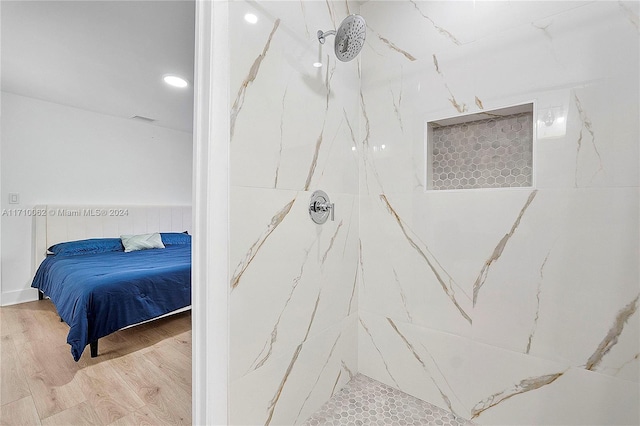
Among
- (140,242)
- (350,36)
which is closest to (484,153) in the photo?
(350,36)

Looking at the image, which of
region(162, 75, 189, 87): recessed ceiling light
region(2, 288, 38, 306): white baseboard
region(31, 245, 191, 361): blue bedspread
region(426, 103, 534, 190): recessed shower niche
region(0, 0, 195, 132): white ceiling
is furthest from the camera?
region(2, 288, 38, 306): white baseboard

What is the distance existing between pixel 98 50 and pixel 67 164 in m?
2.12

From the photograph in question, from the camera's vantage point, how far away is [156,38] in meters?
2.16

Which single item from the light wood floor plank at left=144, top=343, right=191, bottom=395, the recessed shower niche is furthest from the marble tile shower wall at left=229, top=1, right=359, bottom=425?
the light wood floor plank at left=144, top=343, right=191, bottom=395

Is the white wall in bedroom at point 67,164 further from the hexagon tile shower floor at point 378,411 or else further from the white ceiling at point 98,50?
the hexagon tile shower floor at point 378,411

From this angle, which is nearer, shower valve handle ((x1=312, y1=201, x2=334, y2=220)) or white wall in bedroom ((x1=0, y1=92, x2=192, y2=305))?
shower valve handle ((x1=312, y1=201, x2=334, y2=220))

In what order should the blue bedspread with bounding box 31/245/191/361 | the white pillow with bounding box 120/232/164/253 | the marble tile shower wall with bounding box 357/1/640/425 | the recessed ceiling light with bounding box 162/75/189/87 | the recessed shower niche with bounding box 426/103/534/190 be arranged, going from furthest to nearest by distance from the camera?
the white pillow with bounding box 120/232/164/253, the recessed ceiling light with bounding box 162/75/189/87, the blue bedspread with bounding box 31/245/191/361, the recessed shower niche with bounding box 426/103/534/190, the marble tile shower wall with bounding box 357/1/640/425

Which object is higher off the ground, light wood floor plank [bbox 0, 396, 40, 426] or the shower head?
the shower head

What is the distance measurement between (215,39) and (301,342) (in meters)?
1.13

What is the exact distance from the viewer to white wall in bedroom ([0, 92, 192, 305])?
331cm

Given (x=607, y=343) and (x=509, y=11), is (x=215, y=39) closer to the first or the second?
(x=509, y=11)

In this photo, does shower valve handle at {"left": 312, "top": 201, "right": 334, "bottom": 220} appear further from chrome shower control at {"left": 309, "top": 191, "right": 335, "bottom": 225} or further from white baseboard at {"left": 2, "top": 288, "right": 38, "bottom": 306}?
white baseboard at {"left": 2, "top": 288, "right": 38, "bottom": 306}

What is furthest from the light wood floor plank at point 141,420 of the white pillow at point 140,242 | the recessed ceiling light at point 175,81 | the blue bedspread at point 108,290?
the recessed ceiling light at point 175,81

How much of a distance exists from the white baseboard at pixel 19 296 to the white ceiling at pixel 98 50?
228 cm
